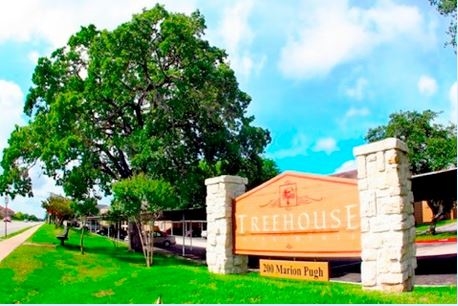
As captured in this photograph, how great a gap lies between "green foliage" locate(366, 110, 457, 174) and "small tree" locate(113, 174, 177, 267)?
24.0m

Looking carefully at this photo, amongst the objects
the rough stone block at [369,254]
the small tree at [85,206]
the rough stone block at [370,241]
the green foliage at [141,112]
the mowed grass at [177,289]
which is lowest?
the mowed grass at [177,289]

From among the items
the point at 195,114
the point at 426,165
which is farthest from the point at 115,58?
the point at 426,165

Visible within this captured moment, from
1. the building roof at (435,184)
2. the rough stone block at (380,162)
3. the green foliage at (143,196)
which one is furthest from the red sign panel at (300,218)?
the green foliage at (143,196)

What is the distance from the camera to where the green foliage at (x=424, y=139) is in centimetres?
3742

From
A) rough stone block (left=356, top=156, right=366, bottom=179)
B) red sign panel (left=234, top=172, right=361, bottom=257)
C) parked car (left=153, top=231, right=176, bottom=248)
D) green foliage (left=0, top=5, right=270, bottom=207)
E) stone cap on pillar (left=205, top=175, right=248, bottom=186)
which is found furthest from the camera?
parked car (left=153, top=231, right=176, bottom=248)

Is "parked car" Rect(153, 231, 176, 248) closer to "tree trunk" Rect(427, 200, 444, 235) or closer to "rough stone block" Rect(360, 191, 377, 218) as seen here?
"tree trunk" Rect(427, 200, 444, 235)

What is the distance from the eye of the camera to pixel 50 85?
88.8 feet

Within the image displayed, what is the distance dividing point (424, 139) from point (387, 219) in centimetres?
3178

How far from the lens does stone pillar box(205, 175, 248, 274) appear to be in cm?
1342

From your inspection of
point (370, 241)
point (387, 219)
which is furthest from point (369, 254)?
point (387, 219)

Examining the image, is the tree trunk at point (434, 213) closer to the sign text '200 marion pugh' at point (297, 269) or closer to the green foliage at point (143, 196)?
the green foliage at point (143, 196)

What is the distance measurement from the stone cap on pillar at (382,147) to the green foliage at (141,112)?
1388 cm

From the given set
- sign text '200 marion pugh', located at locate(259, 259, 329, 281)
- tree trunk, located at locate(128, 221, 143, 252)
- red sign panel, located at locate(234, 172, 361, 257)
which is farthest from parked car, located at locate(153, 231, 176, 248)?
sign text '200 marion pugh', located at locate(259, 259, 329, 281)

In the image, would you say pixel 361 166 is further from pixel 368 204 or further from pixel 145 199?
pixel 145 199
